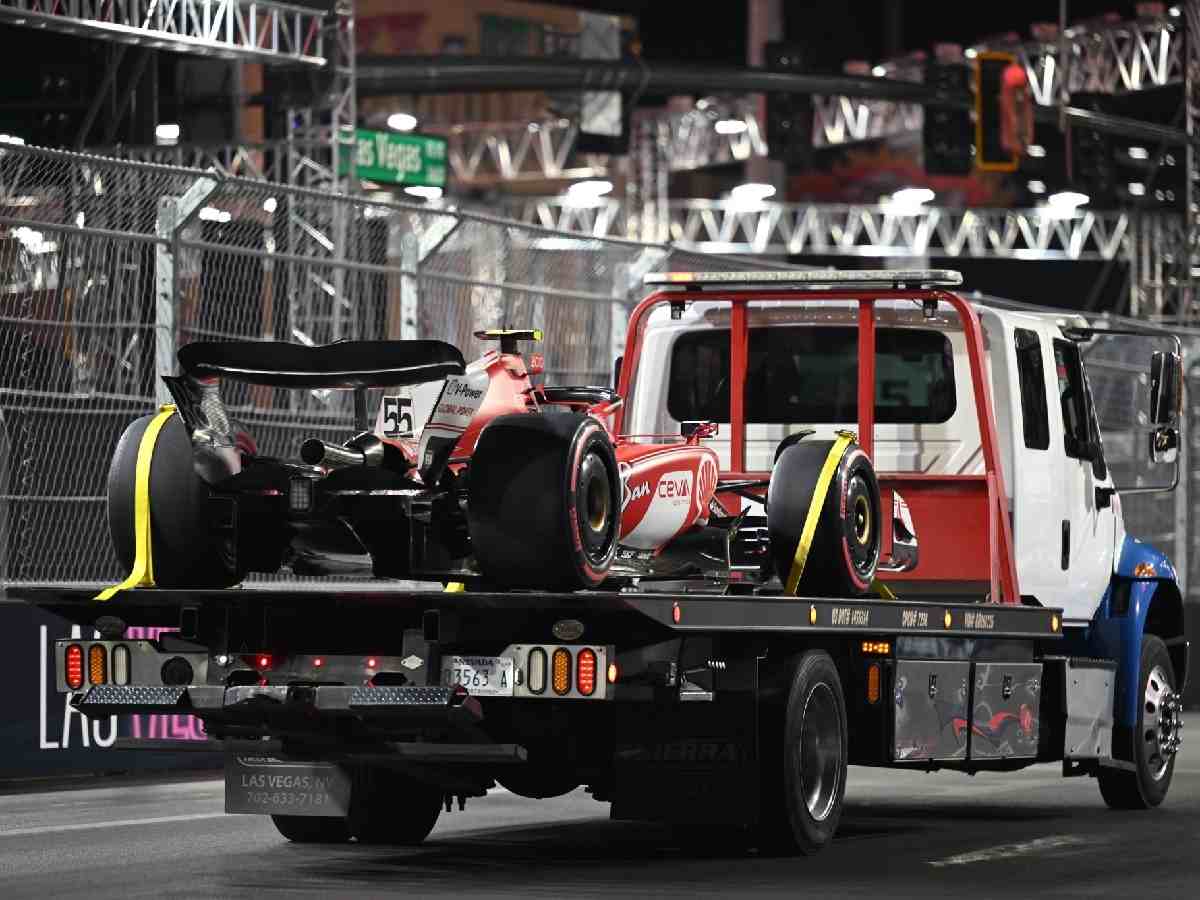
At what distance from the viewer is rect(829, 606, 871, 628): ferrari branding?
10.9 m

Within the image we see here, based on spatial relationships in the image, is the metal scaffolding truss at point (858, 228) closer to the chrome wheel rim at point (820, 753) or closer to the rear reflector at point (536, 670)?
the chrome wheel rim at point (820, 753)

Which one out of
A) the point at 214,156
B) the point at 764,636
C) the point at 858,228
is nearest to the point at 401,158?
the point at 214,156

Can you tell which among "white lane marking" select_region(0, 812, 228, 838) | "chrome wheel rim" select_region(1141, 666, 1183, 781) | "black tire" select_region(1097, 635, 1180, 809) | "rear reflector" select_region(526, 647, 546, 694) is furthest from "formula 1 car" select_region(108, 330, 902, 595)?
"chrome wheel rim" select_region(1141, 666, 1183, 781)

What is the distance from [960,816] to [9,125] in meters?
24.7

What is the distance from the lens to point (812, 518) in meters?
11.1

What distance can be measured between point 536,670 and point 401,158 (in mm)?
33622

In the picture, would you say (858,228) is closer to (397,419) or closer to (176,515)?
(397,419)

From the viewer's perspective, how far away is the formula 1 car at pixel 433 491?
1013cm

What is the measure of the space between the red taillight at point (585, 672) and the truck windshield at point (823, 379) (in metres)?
3.55

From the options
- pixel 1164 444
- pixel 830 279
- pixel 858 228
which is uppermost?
pixel 858 228

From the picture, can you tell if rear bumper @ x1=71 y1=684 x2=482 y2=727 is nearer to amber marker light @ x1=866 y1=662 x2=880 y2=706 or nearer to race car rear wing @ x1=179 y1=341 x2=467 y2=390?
race car rear wing @ x1=179 y1=341 x2=467 y2=390

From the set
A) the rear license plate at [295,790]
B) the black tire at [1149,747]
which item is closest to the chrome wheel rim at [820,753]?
the rear license plate at [295,790]

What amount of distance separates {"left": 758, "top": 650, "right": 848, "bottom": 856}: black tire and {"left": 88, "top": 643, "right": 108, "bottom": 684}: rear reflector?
2.56 metres

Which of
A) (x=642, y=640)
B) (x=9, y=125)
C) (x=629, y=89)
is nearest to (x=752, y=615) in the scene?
(x=642, y=640)
